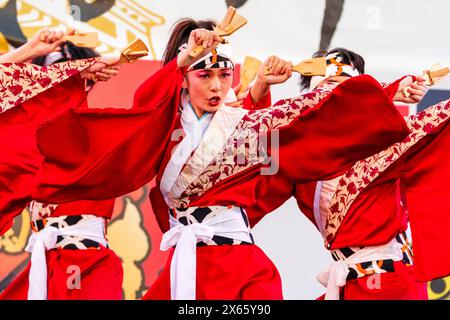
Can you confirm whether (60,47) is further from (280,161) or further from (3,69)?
(280,161)

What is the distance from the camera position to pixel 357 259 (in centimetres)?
345

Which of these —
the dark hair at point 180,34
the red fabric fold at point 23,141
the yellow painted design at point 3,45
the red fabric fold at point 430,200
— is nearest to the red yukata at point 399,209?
the red fabric fold at point 430,200

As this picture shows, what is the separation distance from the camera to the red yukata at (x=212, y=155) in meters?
3.07

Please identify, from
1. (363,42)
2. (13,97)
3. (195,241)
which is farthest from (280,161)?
(363,42)

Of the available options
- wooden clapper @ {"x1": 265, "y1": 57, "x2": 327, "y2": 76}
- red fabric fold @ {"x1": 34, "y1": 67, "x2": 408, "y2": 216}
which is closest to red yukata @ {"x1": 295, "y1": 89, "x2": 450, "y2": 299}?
red fabric fold @ {"x1": 34, "y1": 67, "x2": 408, "y2": 216}

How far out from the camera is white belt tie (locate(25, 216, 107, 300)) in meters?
3.45

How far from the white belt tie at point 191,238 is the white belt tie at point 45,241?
1.59 feet

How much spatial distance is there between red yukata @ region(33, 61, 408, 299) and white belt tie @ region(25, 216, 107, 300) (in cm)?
38

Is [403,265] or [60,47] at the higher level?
[60,47]

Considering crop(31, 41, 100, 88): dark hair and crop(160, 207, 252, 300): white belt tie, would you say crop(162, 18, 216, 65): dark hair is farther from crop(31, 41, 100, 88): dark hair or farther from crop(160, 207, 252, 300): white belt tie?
crop(160, 207, 252, 300): white belt tie

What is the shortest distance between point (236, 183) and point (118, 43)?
3.62 ft

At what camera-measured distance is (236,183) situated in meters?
3.21

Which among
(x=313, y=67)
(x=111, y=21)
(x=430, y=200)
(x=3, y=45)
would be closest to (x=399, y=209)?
(x=430, y=200)

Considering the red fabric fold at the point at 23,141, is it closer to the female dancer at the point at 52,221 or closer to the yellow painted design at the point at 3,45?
the female dancer at the point at 52,221
